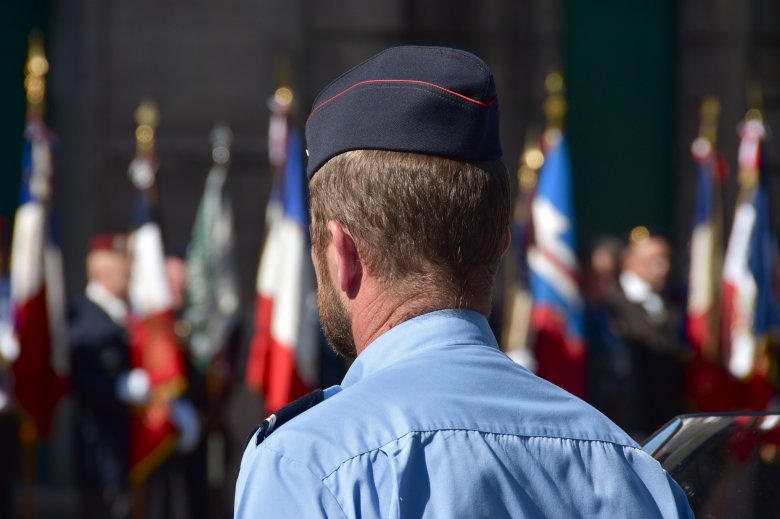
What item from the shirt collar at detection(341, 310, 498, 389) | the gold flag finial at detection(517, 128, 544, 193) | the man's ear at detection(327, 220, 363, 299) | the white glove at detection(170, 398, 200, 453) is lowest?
the white glove at detection(170, 398, 200, 453)

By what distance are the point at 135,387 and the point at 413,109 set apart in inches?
183

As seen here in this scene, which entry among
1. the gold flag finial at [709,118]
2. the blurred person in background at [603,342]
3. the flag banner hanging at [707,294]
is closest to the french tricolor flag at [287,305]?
the blurred person in background at [603,342]

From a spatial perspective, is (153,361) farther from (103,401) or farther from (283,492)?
(283,492)

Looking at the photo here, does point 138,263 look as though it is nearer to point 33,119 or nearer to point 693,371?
point 33,119

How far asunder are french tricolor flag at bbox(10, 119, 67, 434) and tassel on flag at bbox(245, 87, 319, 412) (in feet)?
3.24

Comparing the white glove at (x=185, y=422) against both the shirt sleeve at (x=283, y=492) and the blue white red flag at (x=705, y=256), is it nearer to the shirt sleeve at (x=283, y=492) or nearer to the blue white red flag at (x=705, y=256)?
the blue white red flag at (x=705, y=256)

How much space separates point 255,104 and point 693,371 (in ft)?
9.89

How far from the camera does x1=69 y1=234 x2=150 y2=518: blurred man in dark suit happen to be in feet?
19.1

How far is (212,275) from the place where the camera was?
6.44 m

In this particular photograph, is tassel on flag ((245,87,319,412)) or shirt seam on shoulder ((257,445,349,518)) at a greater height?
shirt seam on shoulder ((257,445,349,518))

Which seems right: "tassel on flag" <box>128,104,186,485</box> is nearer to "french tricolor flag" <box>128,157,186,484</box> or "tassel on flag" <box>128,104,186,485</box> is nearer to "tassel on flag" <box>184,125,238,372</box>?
"french tricolor flag" <box>128,157,186,484</box>

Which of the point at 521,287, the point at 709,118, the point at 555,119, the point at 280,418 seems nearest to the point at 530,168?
the point at 555,119

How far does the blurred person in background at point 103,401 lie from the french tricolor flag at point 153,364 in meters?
0.07

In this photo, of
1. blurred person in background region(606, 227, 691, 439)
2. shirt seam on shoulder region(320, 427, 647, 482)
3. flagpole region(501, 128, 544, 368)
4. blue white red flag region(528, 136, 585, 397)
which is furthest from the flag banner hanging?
shirt seam on shoulder region(320, 427, 647, 482)
